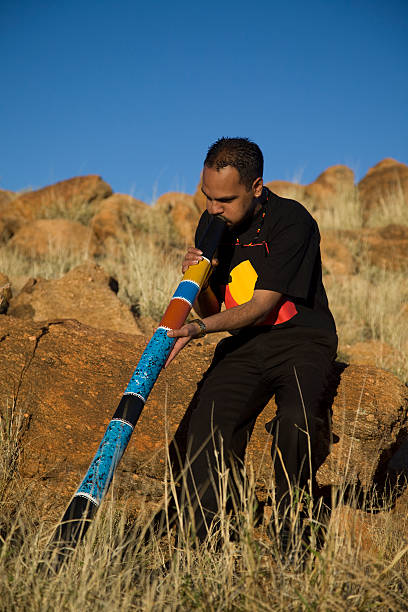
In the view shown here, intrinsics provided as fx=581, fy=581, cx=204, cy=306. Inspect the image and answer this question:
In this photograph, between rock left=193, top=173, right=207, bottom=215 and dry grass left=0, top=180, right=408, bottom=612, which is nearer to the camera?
dry grass left=0, top=180, right=408, bottom=612

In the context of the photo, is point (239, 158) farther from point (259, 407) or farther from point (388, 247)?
point (388, 247)

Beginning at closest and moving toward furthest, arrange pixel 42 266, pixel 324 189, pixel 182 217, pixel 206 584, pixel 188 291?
1. pixel 206 584
2. pixel 188 291
3. pixel 42 266
4. pixel 182 217
5. pixel 324 189

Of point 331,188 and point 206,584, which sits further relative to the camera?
point 331,188

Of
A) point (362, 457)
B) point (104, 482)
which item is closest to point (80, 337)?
point (104, 482)

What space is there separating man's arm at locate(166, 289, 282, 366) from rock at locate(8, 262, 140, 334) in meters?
2.73

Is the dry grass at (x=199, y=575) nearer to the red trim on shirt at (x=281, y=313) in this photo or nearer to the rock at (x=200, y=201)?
the red trim on shirt at (x=281, y=313)

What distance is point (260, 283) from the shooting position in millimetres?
2951

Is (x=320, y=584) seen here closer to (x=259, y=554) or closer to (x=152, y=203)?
(x=259, y=554)

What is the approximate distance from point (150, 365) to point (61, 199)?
12.5 metres

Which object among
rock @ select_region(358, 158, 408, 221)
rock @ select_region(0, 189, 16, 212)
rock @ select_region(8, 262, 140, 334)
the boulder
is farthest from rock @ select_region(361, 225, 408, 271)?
rock @ select_region(0, 189, 16, 212)

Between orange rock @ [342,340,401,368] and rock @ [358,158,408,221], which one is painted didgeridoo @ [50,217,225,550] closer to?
orange rock @ [342,340,401,368]

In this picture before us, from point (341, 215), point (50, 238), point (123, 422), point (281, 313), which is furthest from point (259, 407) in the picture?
point (341, 215)

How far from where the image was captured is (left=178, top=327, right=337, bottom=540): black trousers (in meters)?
2.76

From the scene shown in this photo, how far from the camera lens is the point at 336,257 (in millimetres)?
10914
